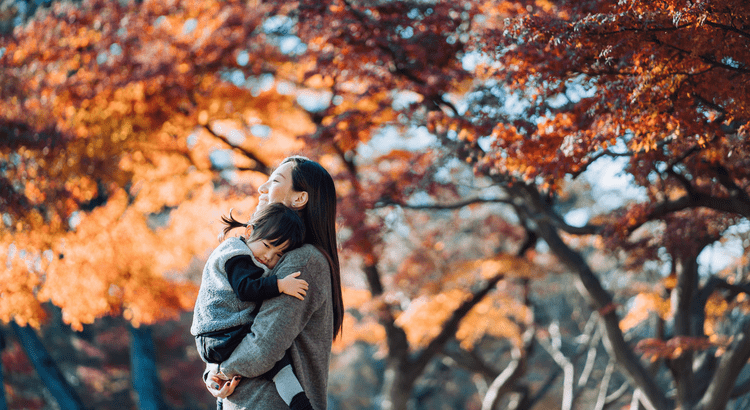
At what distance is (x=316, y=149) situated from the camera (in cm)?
646

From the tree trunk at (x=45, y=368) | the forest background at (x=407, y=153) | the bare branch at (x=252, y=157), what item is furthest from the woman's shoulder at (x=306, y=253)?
the tree trunk at (x=45, y=368)

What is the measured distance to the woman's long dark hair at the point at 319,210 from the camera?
2008mm

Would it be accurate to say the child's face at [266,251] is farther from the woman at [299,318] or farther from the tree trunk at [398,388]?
the tree trunk at [398,388]

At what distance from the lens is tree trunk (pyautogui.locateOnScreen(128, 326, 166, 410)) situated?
958 centimetres

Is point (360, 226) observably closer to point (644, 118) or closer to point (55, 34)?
point (644, 118)

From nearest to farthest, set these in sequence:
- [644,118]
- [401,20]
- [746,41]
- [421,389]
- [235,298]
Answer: [235,298], [746,41], [644,118], [401,20], [421,389]

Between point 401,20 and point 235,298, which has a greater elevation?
point 401,20

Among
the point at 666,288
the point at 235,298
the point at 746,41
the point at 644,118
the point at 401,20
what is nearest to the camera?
the point at 235,298

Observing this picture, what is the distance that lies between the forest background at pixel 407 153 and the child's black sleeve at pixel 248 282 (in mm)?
1176

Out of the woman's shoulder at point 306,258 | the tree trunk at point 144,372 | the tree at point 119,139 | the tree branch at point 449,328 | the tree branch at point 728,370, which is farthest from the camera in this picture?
the tree trunk at point 144,372

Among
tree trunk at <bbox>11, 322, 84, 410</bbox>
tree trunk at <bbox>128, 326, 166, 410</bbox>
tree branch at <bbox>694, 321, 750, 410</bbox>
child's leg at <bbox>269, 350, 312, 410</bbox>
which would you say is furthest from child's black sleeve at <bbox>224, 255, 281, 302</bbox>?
tree trunk at <bbox>128, 326, 166, 410</bbox>

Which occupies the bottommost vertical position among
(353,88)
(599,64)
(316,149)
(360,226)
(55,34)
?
(599,64)

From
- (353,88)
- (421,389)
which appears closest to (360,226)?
(353,88)

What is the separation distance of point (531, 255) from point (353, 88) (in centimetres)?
412
